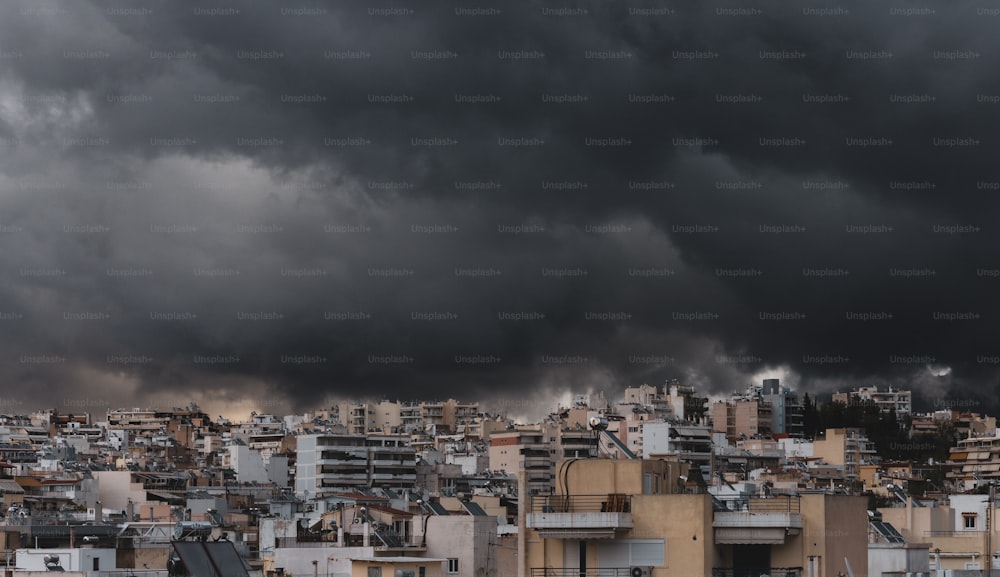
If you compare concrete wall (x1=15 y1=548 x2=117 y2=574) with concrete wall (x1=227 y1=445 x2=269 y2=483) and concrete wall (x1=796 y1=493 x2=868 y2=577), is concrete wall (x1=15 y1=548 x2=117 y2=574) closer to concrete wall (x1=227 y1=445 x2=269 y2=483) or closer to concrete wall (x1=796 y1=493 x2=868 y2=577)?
concrete wall (x1=796 y1=493 x2=868 y2=577)

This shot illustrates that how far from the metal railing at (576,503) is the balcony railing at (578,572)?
1.04 meters

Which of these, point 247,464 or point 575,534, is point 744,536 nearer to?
point 575,534

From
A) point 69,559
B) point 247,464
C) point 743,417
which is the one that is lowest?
point 69,559

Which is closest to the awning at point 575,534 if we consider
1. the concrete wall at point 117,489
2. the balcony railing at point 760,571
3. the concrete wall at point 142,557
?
the balcony railing at point 760,571

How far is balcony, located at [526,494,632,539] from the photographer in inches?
1184

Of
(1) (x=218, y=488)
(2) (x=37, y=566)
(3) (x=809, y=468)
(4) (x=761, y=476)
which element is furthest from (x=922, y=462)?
(2) (x=37, y=566)

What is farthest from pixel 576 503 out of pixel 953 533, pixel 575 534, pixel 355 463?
pixel 355 463

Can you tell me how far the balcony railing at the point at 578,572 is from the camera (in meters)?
30.2

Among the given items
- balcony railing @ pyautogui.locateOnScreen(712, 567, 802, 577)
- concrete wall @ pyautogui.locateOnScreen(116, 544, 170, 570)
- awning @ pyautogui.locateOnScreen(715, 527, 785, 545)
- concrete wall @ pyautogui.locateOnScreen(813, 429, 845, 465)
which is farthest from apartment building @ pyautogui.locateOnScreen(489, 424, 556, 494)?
awning @ pyautogui.locateOnScreen(715, 527, 785, 545)

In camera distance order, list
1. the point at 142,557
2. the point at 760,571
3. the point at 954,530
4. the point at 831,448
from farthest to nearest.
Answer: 1. the point at 831,448
2. the point at 954,530
3. the point at 142,557
4. the point at 760,571

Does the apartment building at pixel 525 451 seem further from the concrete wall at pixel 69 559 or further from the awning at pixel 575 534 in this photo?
the awning at pixel 575 534

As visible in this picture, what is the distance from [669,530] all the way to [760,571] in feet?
6.50

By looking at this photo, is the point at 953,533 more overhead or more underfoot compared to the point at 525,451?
more underfoot

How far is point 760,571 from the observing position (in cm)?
3083
